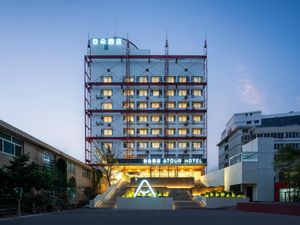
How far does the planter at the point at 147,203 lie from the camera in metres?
46.8

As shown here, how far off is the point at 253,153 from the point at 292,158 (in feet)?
30.4

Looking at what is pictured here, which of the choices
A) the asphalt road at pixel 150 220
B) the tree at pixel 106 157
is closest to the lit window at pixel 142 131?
the tree at pixel 106 157

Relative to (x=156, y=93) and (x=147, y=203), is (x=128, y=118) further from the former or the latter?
(x=147, y=203)

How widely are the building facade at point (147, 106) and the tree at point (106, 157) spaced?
56.7 inches

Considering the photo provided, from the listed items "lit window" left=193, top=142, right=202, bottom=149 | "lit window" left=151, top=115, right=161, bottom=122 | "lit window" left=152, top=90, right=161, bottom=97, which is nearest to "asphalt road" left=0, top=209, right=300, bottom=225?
"lit window" left=193, top=142, right=202, bottom=149

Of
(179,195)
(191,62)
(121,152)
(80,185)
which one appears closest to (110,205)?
(179,195)

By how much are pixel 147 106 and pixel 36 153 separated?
189ft

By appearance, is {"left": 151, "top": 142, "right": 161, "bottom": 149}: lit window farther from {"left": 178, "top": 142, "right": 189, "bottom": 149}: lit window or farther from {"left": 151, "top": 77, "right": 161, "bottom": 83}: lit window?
{"left": 151, "top": 77, "right": 161, "bottom": 83}: lit window

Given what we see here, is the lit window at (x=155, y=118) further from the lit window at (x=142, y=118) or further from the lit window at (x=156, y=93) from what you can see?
the lit window at (x=156, y=93)

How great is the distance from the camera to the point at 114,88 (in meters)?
101

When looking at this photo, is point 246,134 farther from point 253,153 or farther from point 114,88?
point 253,153

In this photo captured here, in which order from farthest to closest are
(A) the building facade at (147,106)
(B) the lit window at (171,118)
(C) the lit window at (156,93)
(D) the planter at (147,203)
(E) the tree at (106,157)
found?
(C) the lit window at (156,93) < (B) the lit window at (171,118) < (A) the building facade at (147,106) < (E) the tree at (106,157) < (D) the planter at (147,203)

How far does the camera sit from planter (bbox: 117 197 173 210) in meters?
46.8

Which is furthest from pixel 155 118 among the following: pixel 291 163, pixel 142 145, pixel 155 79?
pixel 291 163
